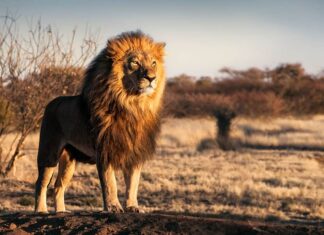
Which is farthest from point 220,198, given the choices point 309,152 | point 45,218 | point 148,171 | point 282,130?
point 282,130

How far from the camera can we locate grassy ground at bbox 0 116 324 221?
1218 cm

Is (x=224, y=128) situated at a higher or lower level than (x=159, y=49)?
lower

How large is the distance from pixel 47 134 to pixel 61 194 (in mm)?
804

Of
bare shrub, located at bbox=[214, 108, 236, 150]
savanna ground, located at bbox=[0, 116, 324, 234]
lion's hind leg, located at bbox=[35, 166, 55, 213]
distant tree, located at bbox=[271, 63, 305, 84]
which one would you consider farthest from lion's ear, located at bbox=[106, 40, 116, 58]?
distant tree, located at bbox=[271, 63, 305, 84]

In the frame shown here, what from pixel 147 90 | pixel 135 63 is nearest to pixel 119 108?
pixel 147 90

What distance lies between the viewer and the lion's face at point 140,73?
617 cm

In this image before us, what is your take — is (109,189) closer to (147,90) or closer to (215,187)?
(147,90)

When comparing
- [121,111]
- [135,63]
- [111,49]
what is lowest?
[121,111]

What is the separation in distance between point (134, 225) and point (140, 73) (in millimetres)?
1895

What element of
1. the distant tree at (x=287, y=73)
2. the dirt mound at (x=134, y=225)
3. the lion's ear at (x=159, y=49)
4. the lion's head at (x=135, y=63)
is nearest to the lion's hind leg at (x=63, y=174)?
the lion's head at (x=135, y=63)

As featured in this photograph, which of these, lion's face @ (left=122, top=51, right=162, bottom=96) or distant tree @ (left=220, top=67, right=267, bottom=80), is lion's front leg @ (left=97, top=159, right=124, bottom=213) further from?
distant tree @ (left=220, top=67, right=267, bottom=80)

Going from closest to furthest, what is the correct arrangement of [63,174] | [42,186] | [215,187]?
[42,186] < [63,174] < [215,187]

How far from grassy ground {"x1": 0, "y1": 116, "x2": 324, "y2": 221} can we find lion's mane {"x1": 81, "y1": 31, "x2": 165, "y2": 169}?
103 centimetres

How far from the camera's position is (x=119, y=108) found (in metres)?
6.28
